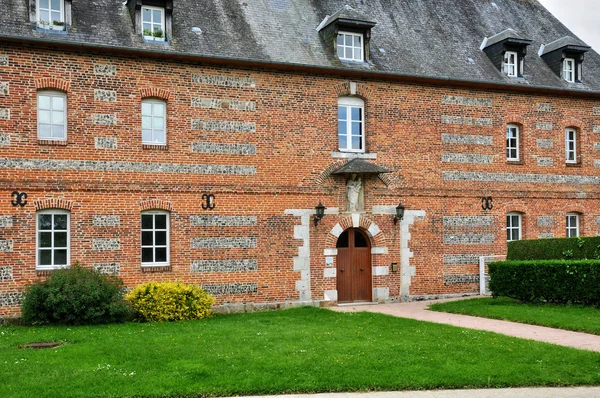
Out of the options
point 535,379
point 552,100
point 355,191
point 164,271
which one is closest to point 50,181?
point 164,271

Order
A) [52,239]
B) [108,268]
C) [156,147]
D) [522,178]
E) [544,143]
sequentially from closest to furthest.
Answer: [52,239] < [108,268] < [156,147] < [522,178] < [544,143]

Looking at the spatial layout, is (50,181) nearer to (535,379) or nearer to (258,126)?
(258,126)

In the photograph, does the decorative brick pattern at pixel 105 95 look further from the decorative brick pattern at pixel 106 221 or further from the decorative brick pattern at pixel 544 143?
the decorative brick pattern at pixel 544 143

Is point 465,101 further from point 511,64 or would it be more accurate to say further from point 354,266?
point 354,266

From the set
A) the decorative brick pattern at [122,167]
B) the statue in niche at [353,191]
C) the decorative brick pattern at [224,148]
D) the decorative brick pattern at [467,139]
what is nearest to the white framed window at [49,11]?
the decorative brick pattern at [122,167]

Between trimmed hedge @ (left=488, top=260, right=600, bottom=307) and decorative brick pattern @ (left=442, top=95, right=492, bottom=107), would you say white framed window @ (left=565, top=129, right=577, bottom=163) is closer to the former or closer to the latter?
decorative brick pattern @ (left=442, top=95, right=492, bottom=107)

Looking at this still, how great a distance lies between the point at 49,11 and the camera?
56.0 ft

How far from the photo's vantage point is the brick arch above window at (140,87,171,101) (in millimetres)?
17500

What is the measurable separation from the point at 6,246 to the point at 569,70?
1776 centimetres

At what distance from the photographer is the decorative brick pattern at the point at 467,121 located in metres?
20.8

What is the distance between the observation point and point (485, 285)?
20.9m

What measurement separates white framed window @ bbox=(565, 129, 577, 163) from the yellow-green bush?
13.0m

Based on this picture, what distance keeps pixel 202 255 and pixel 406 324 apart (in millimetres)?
5742

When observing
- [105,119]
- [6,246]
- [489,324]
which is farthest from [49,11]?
[489,324]
